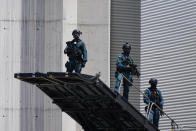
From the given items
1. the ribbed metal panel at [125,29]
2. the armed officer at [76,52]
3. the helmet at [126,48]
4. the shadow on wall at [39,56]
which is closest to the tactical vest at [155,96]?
the helmet at [126,48]

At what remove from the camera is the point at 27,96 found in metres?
30.8

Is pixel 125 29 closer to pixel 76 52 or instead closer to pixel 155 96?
pixel 155 96

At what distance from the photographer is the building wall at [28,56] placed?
30.6 metres

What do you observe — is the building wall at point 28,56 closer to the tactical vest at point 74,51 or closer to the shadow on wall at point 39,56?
the shadow on wall at point 39,56

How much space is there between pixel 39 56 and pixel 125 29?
440 cm

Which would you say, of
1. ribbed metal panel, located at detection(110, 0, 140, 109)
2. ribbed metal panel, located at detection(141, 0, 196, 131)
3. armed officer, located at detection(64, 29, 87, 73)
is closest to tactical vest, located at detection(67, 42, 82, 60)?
armed officer, located at detection(64, 29, 87, 73)

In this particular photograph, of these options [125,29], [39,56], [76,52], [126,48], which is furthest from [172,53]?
[76,52]

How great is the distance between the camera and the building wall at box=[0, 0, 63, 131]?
100 feet

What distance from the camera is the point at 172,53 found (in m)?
37.0

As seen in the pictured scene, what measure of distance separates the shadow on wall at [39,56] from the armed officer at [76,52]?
5.51m

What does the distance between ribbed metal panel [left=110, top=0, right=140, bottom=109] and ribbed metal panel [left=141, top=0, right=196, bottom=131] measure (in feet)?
8.00
